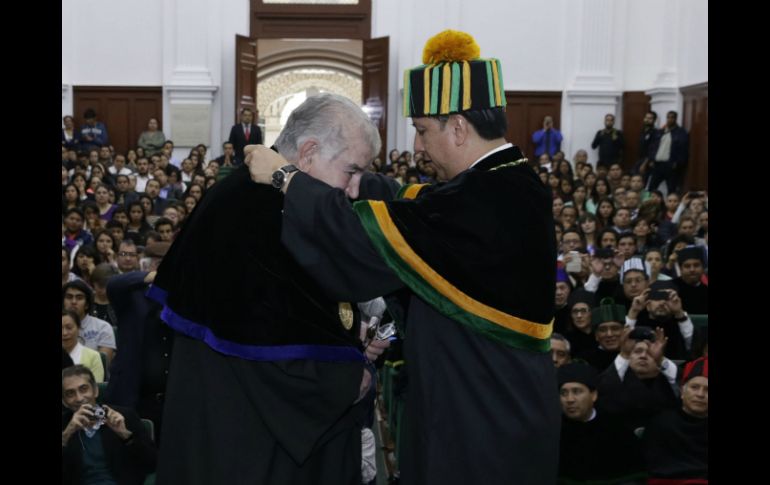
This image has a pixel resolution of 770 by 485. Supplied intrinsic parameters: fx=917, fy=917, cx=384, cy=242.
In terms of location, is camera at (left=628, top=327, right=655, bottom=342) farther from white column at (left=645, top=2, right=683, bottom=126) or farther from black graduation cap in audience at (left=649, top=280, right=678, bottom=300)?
white column at (left=645, top=2, right=683, bottom=126)

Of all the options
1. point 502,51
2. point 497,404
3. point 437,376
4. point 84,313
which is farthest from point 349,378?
point 502,51

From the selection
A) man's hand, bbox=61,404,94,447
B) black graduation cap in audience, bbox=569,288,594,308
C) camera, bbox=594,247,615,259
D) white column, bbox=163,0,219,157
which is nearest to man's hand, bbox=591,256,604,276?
camera, bbox=594,247,615,259

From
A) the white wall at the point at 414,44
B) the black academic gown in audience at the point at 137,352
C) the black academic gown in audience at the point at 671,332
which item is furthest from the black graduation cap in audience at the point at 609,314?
the white wall at the point at 414,44

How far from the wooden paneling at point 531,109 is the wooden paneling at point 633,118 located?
4.10 ft

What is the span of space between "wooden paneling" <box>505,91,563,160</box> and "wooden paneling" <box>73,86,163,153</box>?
6.95 m

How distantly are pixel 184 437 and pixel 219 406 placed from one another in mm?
185

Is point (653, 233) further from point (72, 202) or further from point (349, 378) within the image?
point (349, 378)

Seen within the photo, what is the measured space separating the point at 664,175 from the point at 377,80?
18.9 ft

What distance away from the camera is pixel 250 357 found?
2840 millimetres

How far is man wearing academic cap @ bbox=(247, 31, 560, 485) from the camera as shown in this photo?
2830mm

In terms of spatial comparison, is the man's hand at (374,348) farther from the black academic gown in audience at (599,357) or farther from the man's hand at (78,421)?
the black academic gown in audience at (599,357)

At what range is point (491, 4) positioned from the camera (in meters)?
18.0

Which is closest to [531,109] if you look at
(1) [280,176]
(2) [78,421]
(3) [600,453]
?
(3) [600,453]

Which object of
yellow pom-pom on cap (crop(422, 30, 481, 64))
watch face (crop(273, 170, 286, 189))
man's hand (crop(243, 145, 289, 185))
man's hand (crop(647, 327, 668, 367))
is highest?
yellow pom-pom on cap (crop(422, 30, 481, 64))
